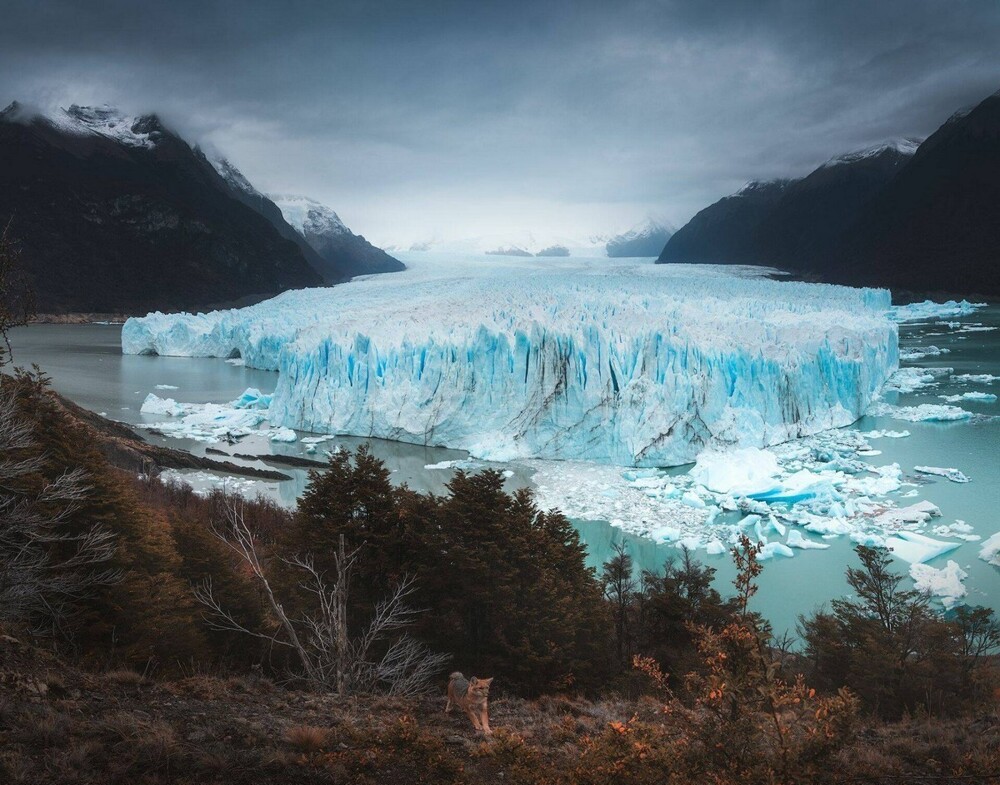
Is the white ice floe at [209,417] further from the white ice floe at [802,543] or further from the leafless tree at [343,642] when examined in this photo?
the white ice floe at [802,543]

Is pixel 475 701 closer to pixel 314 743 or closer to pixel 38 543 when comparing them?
pixel 314 743

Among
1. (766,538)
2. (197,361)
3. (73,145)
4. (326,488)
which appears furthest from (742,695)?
(73,145)

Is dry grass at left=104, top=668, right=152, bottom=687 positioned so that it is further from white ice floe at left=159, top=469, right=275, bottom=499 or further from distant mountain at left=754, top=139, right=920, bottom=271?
distant mountain at left=754, top=139, right=920, bottom=271

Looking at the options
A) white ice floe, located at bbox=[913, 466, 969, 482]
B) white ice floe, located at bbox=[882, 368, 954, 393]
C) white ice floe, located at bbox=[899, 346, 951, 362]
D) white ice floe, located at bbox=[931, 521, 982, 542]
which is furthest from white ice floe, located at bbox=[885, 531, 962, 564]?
white ice floe, located at bbox=[899, 346, 951, 362]

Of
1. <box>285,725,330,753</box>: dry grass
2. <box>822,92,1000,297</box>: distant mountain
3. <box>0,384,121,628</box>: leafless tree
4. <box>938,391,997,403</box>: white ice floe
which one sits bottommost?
<box>285,725,330,753</box>: dry grass

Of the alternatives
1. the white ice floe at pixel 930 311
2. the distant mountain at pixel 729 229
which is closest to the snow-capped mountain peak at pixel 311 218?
the distant mountain at pixel 729 229

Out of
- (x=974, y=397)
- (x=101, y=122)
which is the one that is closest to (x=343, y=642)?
(x=974, y=397)
